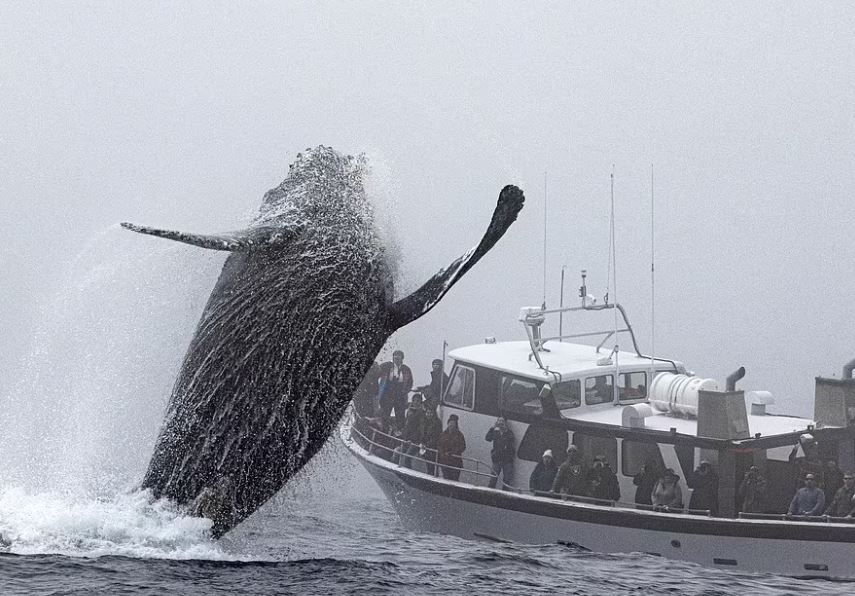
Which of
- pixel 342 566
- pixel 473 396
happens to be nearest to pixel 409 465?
pixel 473 396

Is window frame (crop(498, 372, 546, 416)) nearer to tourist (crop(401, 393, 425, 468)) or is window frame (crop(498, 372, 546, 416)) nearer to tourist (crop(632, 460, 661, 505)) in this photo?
tourist (crop(401, 393, 425, 468))

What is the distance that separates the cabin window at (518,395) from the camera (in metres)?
16.2

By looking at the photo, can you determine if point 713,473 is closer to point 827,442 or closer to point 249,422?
point 827,442

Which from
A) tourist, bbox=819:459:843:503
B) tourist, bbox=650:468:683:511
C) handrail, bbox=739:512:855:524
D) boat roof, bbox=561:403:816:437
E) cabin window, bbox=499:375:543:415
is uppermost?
cabin window, bbox=499:375:543:415

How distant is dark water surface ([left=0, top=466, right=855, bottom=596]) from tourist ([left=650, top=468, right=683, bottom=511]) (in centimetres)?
136

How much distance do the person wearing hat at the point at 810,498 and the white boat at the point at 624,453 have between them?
189mm

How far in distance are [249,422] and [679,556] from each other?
8.52 metres

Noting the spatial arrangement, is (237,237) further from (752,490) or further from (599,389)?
(599,389)

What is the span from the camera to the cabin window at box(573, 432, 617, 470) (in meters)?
15.1

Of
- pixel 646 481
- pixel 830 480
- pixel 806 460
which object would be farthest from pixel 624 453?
pixel 830 480

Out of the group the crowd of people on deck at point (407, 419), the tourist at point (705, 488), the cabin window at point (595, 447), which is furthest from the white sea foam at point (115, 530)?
the tourist at point (705, 488)

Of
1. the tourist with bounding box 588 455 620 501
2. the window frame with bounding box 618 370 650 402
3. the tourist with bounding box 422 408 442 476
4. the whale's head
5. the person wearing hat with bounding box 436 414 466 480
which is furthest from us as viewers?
the window frame with bounding box 618 370 650 402

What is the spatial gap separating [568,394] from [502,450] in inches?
59.2

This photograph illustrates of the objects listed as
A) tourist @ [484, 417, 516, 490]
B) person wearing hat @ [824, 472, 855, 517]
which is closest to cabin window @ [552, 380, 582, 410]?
tourist @ [484, 417, 516, 490]
